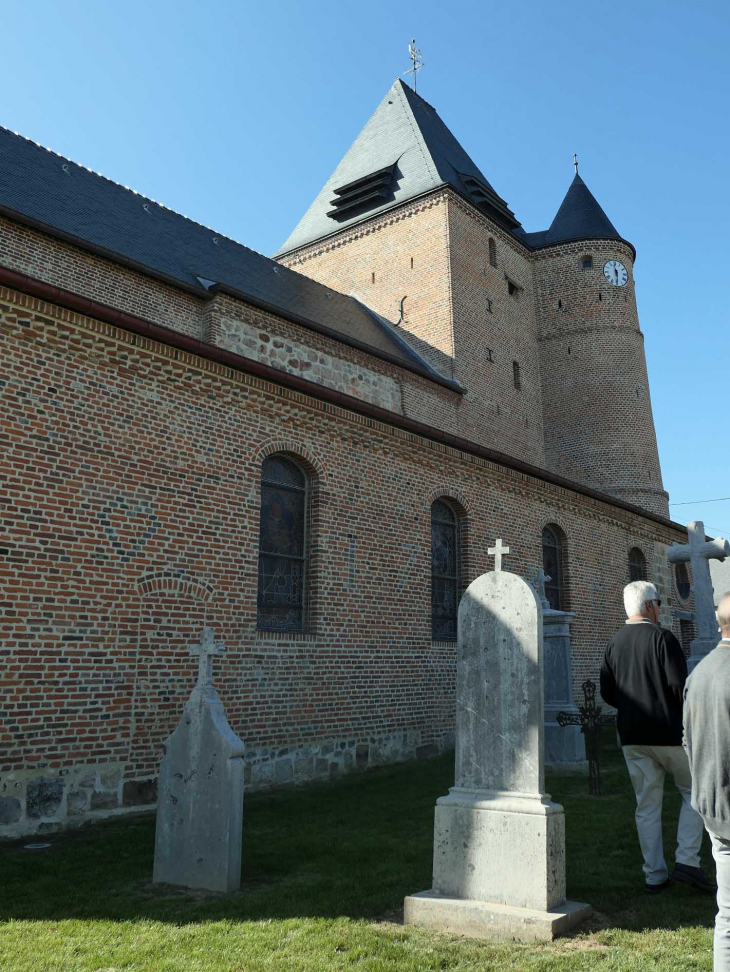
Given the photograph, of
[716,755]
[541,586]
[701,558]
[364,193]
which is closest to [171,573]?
[541,586]

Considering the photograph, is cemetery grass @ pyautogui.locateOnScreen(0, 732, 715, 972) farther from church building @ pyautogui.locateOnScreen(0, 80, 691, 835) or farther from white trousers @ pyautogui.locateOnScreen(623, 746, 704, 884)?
church building @ pyautogui.locateOnScreen(0, 80, 691, 835)

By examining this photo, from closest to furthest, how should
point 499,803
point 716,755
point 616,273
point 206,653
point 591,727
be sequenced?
point 716,755 → point 499,803 → point 206,653 → point 591,727 → point 616,273

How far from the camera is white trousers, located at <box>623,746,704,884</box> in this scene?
454 centimetres

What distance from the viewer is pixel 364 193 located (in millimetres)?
23406

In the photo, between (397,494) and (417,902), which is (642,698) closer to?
(417,902)

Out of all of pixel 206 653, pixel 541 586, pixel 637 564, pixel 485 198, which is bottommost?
pixel 206 653

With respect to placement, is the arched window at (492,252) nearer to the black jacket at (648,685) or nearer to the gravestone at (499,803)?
the black jacket at (648,685)

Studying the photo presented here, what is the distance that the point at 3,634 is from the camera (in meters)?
6.58

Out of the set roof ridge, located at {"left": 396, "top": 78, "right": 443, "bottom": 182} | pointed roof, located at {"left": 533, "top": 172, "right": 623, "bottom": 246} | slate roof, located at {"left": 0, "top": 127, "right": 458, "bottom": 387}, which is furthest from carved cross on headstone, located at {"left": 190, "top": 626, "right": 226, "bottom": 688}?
pointed roof, located at {"left": 533, "top": 172, "right": 623, "bottom": 246}

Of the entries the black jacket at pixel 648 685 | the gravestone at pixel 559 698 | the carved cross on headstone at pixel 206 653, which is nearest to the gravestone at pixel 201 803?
the carved cross on headstone at pixel 206 653

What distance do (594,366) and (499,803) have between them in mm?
22195

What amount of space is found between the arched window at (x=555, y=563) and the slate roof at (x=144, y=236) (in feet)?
18.4

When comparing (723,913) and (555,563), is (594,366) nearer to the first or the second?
(555,563)

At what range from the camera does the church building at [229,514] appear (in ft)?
23.0
